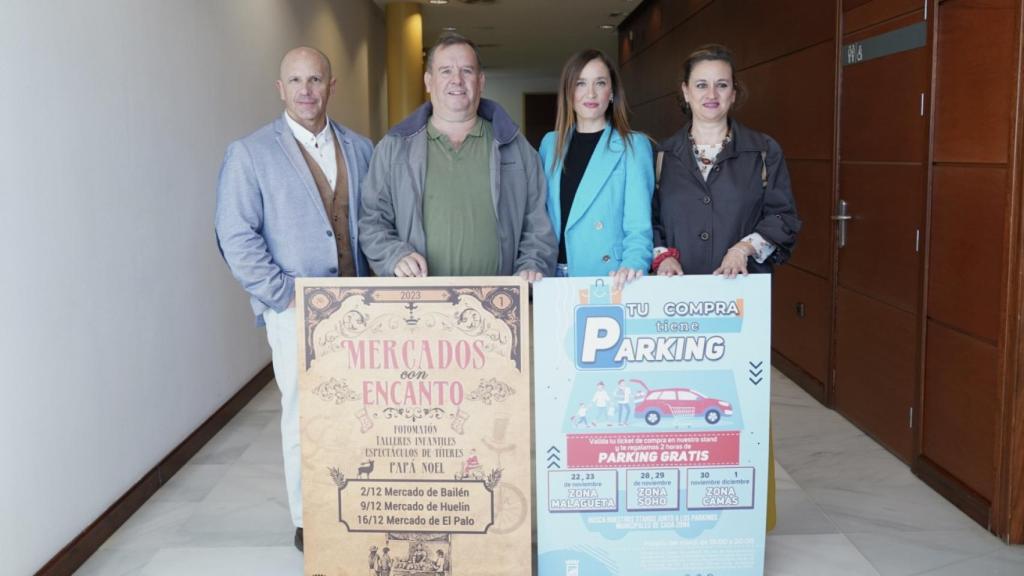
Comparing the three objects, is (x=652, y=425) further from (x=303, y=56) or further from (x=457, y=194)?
(x=303, y=56)

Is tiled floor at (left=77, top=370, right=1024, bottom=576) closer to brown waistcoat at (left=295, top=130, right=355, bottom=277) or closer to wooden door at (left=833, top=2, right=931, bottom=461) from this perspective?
wooden door at (left=833, top=2, right=931, bottom=461)

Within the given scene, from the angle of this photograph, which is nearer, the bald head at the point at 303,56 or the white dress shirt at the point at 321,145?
→ the bald head at the point at 303,56

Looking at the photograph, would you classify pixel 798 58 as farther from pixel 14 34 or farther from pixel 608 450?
pixel 14 34

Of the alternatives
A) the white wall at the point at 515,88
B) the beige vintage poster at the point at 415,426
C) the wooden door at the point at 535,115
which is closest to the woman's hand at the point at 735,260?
the beige vintage poster at the point at 415,426

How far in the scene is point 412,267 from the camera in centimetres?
288

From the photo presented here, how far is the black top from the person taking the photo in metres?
3.08

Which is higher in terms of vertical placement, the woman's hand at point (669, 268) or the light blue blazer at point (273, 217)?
the light blue blazer at point (273, 217)

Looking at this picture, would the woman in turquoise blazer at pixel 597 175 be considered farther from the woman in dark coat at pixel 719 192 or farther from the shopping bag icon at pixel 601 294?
the shopping bag icon at pixel 601 294

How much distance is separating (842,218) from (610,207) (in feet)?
7.62

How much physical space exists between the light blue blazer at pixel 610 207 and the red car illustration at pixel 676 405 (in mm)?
413

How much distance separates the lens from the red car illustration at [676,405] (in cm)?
277

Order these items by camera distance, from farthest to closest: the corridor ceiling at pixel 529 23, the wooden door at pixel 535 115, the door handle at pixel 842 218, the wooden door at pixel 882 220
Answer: the wooden door at pixel 535 115
the corridor ceiling at pixel 529 23
the door handle at pixel 842 218
the wooden door at pixel 882 220

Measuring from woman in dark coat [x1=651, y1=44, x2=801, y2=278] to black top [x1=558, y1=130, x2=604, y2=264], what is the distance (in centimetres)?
25

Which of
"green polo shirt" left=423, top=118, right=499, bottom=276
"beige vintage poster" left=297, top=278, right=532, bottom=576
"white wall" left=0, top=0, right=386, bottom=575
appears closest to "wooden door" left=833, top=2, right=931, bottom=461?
"green polo shirt" left=423, top=118, right=499, bottom=276
